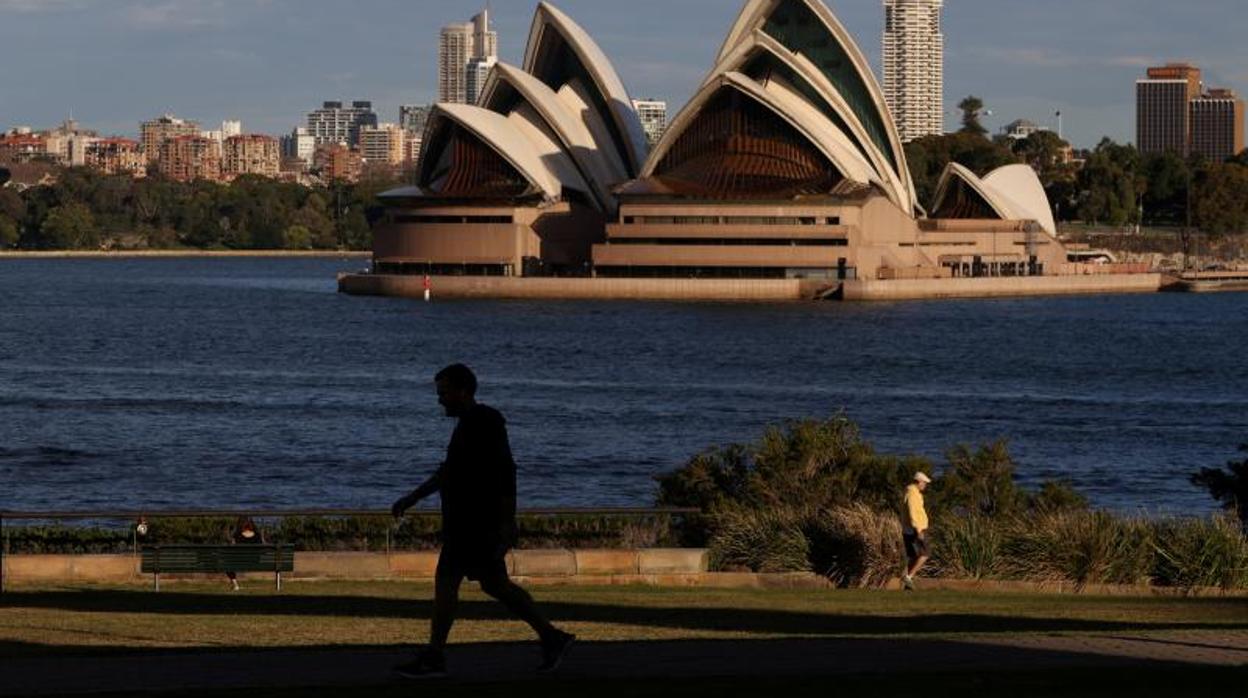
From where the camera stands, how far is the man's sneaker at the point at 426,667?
11.8m

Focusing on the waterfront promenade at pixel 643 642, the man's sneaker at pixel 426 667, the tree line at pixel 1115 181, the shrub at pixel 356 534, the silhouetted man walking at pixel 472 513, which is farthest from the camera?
the tree line at pixel 1115 181

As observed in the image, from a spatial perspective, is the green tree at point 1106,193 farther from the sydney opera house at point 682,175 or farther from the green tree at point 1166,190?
the sydney opera house at point 682,175

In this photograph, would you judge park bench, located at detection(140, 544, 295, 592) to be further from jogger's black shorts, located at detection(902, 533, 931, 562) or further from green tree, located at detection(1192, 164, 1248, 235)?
green tree, located at detection(1192, 164, 1248, 235)

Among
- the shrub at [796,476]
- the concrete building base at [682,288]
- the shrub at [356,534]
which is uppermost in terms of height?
the shrub at [796,476]

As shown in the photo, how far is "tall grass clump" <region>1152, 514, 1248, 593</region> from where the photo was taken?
19.2m

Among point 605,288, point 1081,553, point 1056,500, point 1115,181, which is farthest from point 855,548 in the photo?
point 1115,181

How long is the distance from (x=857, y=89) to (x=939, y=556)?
102 metres

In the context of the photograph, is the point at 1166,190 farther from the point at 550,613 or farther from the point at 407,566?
the point at 550,613

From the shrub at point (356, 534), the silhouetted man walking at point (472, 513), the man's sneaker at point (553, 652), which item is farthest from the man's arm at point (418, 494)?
the shrub at point (356, 534)

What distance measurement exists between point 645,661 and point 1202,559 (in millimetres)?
8393

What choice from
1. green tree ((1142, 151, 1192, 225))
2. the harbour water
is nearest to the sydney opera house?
the harbour water

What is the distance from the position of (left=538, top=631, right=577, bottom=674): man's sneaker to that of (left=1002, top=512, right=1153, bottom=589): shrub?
27.1 feet

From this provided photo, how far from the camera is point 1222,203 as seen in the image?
17650 centimetres

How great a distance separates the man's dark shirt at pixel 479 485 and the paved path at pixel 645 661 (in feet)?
2.40
